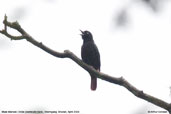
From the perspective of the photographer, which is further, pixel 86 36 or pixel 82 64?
pixel 86 36

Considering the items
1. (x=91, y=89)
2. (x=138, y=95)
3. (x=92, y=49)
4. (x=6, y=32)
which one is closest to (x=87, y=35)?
(x=92, y=49)

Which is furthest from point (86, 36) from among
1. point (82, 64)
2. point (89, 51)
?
point (82, 64)

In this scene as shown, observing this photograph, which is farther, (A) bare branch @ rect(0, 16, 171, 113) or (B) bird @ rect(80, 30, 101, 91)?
(B) bird @ rect(80, 30, 101, 91)

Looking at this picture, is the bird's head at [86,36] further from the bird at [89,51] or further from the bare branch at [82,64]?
the bare branch at [82,64]

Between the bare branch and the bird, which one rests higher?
the bird

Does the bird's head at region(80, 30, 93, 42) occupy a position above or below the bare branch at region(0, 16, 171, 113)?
above

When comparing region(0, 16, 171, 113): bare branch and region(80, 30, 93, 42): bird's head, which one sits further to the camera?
region(80, 30, 93, 42): bird's head

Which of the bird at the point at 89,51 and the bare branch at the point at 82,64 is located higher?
the bird at the point at 89,51

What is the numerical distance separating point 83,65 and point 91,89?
3519 mm

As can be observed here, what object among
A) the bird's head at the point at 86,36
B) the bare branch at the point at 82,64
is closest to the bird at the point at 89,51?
the bird's head at the point at 86,36

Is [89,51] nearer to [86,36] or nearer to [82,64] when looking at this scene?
[86,36]

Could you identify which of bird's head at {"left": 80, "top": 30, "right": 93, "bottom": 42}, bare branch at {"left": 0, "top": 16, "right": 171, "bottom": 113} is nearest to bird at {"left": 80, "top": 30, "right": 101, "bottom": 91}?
bird's head at {"left": 80, "top": 30, "right": 93, "bottom": 42}

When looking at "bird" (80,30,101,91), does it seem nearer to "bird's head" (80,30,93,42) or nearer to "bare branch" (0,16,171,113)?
"bird's head" (80,30,93,42)

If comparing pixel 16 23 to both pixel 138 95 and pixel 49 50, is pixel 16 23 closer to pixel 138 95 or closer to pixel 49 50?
pixel 49 50
